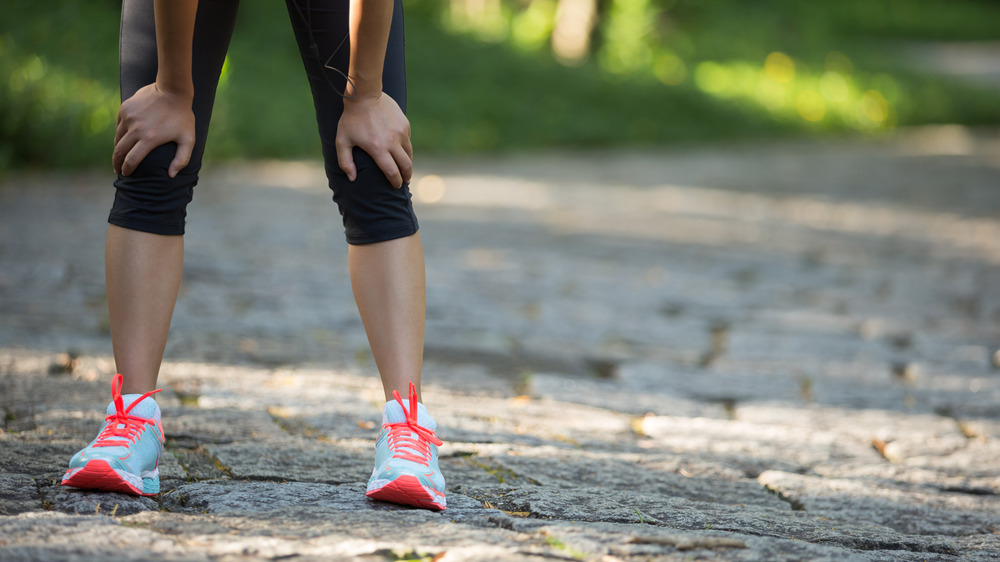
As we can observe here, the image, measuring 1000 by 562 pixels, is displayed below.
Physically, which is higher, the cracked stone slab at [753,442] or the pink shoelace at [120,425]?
the pink shoelace at [120,425]

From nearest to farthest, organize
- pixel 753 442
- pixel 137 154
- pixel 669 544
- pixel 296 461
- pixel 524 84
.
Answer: pixel 669 544 → pixel 137 154 → pixel 296 461 → pixel 753 442 → pixel 524 84

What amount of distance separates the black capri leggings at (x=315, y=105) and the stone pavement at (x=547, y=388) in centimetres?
50

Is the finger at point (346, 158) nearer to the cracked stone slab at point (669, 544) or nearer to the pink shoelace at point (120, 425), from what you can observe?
the pink shoelace at point (120, 425)

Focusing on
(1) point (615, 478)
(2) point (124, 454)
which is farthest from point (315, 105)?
(1) point (615, 478)

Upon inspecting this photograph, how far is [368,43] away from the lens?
1703mm

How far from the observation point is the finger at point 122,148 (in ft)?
5.71

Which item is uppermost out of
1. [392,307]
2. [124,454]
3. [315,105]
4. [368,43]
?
[368,43]

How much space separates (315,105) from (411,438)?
0.64 metres

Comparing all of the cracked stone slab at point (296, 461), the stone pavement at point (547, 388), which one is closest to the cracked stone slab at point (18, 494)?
the stone pavement at point (547, 388)

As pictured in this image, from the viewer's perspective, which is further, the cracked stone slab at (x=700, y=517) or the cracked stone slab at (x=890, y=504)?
the cracked stone slab at (x=890, y=504)

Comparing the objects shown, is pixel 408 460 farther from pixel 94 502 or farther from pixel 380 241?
pixel 94 502

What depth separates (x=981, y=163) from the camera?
1016 cm

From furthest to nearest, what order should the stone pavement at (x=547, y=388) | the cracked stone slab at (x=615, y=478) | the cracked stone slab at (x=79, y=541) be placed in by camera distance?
the cracked stone slab at (x=615, y=478), the stone pavement at (x=547, y=388), the cracked stone slab at (x=79, y=541)

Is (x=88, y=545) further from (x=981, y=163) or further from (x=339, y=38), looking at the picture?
(x=981, y=163)
